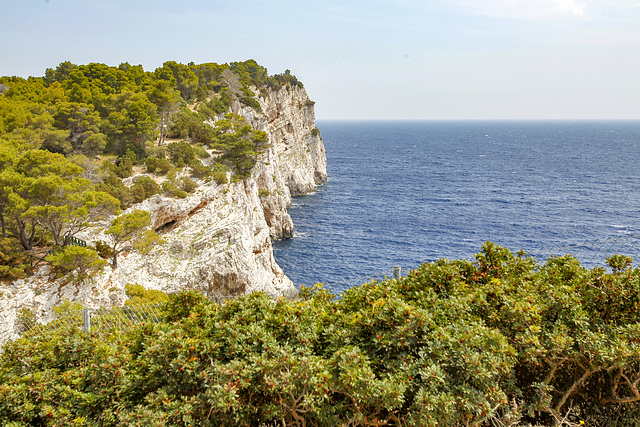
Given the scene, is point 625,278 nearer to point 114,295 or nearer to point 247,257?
point 114,295

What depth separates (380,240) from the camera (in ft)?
167

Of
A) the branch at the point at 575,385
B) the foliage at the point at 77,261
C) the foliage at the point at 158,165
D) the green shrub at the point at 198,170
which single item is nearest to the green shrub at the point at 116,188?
the foliage at the point at 158,165

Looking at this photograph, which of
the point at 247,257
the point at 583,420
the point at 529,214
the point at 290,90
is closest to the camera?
the point at 583,420

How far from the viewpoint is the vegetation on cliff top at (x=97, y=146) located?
22.0 m

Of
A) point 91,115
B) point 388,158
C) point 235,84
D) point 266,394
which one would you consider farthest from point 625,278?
point 388,158

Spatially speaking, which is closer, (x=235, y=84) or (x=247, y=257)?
(x=247, y=257)

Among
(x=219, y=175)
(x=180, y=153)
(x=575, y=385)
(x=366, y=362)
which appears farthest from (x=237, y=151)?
(x=575, y=385)

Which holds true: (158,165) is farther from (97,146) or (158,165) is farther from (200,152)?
(97,146)

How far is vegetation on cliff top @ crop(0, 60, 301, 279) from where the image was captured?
2197 cm

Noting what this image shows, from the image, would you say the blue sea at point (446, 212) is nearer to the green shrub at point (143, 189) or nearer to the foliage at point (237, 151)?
the foliage at point (237, 151)

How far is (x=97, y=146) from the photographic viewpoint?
3581cm

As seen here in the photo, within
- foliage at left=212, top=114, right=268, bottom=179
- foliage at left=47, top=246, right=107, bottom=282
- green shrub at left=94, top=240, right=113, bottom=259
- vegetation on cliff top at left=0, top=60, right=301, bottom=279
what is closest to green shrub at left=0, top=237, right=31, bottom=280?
vegetation on cliff top at left=0, top=60, right=301, bottom=279

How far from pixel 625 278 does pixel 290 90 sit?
261ft

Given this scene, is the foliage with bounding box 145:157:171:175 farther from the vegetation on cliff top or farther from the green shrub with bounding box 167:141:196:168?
the green shrub with bounding box 167:141:196:168
